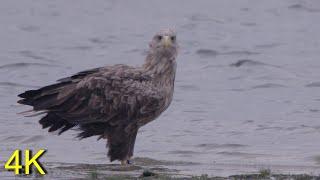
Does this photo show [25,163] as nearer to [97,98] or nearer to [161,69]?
[97,98]

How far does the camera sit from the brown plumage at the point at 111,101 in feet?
41.7

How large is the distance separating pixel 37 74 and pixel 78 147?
7130mm

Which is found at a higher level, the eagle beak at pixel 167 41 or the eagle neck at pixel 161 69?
the eagle beak at pixel 167 41

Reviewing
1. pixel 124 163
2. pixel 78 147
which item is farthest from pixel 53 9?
pixel 124 163

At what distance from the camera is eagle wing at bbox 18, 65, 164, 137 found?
12.7 m

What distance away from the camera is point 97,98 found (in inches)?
506

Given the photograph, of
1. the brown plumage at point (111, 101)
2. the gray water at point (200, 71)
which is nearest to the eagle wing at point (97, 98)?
the brown plumage at point (111, 101)

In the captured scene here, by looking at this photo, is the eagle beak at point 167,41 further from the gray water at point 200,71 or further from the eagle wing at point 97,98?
the gray water at point 200,71

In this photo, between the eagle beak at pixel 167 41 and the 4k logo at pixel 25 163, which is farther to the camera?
the eagle beak at pixel 167 41

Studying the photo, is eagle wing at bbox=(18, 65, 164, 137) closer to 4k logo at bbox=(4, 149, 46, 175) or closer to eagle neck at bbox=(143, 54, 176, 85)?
eagle neck at bbox=(143, 54, 176, 85)

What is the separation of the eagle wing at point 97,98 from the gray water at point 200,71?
75 centimetres

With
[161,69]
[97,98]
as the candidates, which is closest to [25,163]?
[97,98]

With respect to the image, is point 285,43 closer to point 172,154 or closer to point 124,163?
point 172,154

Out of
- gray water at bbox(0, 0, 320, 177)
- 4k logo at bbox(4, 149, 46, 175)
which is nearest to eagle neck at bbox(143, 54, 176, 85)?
gray water at bbox(0, 0, 320, 177)
